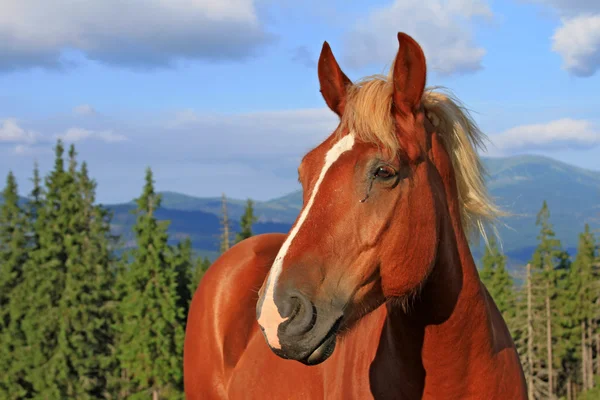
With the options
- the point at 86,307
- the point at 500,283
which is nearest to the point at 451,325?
the point at 86,307

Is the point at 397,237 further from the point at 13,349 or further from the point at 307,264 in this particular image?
the point at 13,349

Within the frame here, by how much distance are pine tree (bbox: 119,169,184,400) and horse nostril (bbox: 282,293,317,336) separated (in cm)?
3506

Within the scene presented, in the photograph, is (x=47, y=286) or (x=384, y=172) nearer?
(x=384, y=172)

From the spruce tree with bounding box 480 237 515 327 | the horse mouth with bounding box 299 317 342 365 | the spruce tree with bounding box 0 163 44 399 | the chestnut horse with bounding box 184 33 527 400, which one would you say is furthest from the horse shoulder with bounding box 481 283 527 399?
the spruce tree with bounding box 480 237 515 327

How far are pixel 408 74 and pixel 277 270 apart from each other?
1232mm

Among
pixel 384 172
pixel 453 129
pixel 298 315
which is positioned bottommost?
pixel 298 315

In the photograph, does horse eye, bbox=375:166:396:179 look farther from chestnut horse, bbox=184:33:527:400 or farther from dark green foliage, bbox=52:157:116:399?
dark green foliage, bbox=52:157:116:399

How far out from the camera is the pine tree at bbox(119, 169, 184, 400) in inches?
1481

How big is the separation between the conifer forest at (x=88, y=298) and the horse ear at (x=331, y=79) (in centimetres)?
3393

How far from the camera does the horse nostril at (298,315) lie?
296cm

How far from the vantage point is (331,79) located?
3.80 m

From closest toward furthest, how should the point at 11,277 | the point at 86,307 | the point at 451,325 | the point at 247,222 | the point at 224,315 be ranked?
the point at 451,325 < the point at 224,315 < the point at 86,307 < the point at 11,277 < the point at 247,222

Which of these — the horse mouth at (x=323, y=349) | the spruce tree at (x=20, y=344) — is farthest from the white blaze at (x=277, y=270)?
the spruce tree at (x=20, y=344)

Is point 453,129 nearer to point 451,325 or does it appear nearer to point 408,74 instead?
point 408,74
